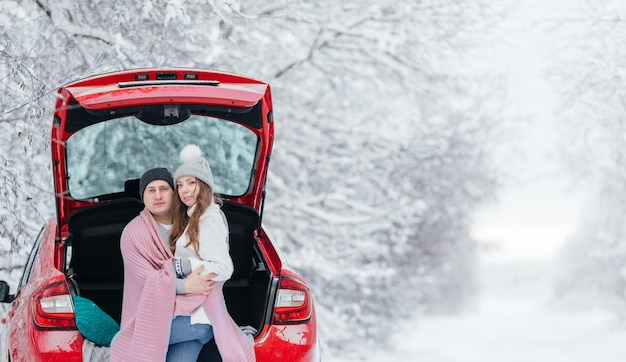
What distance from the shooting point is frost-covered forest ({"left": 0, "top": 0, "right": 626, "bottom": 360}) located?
24.5ft

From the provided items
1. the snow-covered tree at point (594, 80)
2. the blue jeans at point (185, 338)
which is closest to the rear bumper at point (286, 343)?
the blue jeans at point (185, 338)

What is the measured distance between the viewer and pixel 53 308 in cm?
434

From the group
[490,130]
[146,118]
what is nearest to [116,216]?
[146,118]

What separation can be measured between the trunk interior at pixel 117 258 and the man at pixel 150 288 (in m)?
0.77

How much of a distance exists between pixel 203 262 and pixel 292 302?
2.12 ft

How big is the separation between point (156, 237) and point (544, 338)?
17.8m

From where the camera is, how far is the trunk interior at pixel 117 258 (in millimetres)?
5270

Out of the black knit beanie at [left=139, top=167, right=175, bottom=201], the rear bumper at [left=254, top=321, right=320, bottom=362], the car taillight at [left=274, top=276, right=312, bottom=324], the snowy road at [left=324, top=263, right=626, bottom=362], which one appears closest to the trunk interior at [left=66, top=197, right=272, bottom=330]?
the car taillight at [left=274, top=276, right=312, bottom=324]

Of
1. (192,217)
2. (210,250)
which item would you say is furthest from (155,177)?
(210,250)

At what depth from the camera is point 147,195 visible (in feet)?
15.3

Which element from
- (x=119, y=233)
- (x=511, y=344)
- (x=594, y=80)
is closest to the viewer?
(x=119, y=233)

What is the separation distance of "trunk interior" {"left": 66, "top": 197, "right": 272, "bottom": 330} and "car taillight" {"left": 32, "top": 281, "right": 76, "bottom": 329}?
0.82 m

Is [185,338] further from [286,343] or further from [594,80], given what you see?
[594,80]

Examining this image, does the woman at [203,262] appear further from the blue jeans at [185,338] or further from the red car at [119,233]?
the red car at [119,233]
